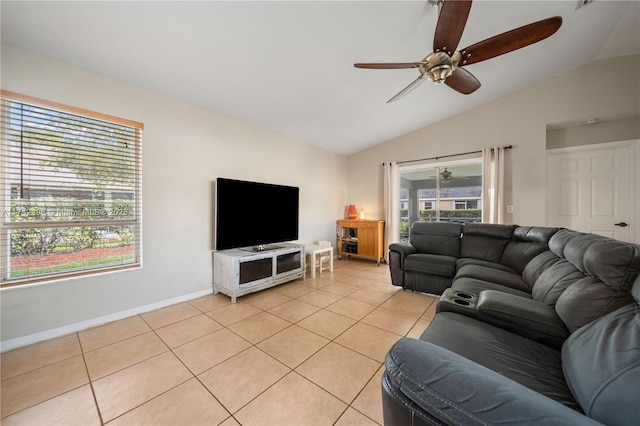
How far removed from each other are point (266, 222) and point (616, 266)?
10.4 feet

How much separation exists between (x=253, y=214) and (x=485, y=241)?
123 inches

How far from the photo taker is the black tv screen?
113 inches

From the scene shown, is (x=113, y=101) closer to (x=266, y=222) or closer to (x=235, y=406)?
(x=266, y=222)

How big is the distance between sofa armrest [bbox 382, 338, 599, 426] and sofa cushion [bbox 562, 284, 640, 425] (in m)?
0.13

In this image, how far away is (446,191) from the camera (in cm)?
461

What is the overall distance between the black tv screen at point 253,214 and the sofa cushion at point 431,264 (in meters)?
1.84

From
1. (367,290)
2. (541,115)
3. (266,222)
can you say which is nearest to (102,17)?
(266,222)

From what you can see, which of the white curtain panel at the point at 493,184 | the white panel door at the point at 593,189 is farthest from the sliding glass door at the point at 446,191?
the white panel door at the point at 593,189

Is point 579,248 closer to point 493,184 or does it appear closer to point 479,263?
point 479,263

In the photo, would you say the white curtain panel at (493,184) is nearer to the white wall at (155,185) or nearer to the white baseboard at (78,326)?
the white wall at (155,185)

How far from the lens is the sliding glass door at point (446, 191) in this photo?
434cm

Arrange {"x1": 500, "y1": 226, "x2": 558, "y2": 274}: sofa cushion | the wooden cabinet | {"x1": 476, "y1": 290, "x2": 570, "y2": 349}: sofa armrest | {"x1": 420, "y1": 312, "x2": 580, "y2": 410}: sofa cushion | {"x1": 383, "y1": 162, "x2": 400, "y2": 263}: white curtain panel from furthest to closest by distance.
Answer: {"x1": 383, "y1": 162, "x2": 400, "y2": 263}: white curtain panel, the wooden cabinet, {"x1": 500, "y1": 226, "x2": 558, "y2": 274}: sofa cushion, {"x1": 476, "y1": 290, "x2": 570, "y2": 349}: sofa armrest, {"x1": 420, "y1": 312, "x2": 580, "y2": 410}: sofa cushion

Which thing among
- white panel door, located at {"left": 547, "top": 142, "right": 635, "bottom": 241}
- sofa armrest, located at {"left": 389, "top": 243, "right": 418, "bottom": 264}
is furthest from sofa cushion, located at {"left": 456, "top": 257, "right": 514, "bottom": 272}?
white panel door, located at {"left": 547, "top": 142, "right": 635, "bottom": 241}

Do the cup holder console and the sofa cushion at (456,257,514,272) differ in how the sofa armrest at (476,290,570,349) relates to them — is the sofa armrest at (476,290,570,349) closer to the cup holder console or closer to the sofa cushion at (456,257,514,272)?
the cup holder console
